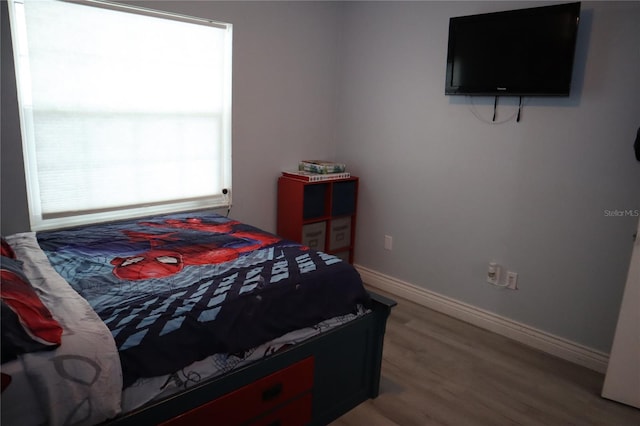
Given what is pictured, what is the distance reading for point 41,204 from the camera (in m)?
2.49

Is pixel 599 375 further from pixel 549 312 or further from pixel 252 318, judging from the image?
pixel 252 318

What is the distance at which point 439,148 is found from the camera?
3.17 metres

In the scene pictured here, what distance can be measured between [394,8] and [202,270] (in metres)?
2.48

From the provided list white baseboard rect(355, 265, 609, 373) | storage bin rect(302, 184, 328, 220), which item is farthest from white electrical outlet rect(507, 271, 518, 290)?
storage bin rect(302, 184, 328, 220)

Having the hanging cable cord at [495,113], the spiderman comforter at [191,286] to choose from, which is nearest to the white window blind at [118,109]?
the spiderman comforter at [191,286]

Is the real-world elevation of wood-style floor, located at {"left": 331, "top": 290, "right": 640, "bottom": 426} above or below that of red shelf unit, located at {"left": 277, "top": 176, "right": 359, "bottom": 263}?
below

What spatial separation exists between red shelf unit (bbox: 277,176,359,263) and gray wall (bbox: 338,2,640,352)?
166 millimetres

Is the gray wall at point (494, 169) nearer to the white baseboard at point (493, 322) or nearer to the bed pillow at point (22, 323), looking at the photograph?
the white baseboard at point (493, 322)

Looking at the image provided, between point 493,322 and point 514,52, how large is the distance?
1713mm

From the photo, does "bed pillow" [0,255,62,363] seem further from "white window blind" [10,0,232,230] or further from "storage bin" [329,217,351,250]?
"storage bin" [329,217,351,250]

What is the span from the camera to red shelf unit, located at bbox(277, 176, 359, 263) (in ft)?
11.0

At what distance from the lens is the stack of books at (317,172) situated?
11.1 ft

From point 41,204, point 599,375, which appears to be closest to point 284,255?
point 41,204

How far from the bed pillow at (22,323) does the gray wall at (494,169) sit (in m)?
2.54
